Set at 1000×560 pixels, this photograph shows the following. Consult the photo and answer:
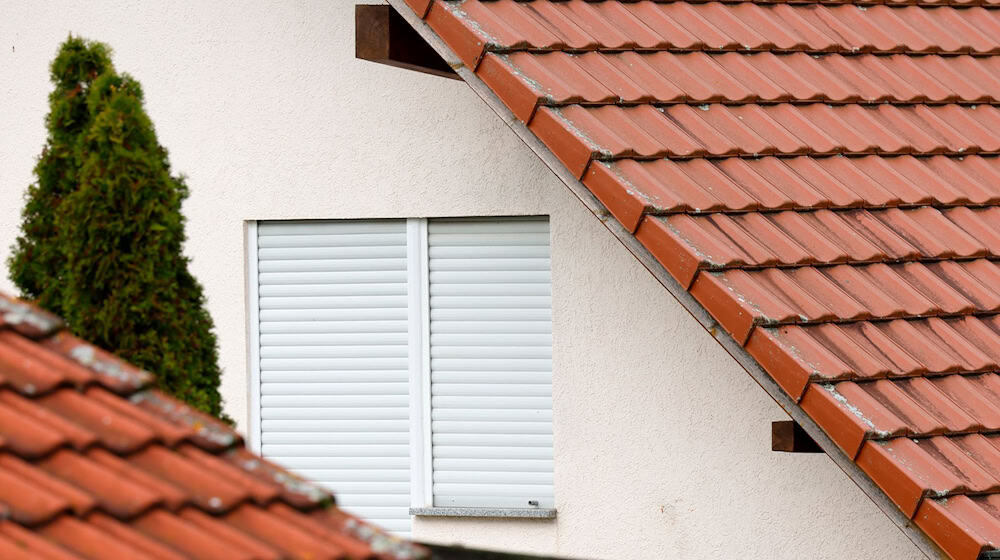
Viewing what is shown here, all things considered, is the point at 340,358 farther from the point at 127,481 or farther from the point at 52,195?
the point at 127,481

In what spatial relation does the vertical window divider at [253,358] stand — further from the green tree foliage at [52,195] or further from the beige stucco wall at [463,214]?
the green tree foliage at [52,195]

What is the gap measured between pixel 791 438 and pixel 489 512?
189cm

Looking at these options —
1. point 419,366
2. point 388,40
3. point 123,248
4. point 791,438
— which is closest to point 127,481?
point 123,248

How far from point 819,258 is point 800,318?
400mm

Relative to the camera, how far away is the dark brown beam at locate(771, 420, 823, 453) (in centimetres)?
457

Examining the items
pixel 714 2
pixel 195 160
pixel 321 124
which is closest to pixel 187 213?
pixel 195 160

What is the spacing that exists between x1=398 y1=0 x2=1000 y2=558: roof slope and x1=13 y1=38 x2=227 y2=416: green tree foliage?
1419 mm

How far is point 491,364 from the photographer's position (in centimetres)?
621

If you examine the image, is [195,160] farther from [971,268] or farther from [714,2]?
[971,268]

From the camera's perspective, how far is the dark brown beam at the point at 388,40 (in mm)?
5402

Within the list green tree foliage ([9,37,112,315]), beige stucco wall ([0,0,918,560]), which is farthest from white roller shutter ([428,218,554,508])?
green tree foliage ([9,37,112,315])

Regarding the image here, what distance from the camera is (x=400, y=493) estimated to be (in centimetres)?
632

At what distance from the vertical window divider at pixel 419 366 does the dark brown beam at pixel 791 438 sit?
6.79 feet

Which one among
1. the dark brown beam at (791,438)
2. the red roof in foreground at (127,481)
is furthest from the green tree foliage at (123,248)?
the dark brown beam at (791,438)
